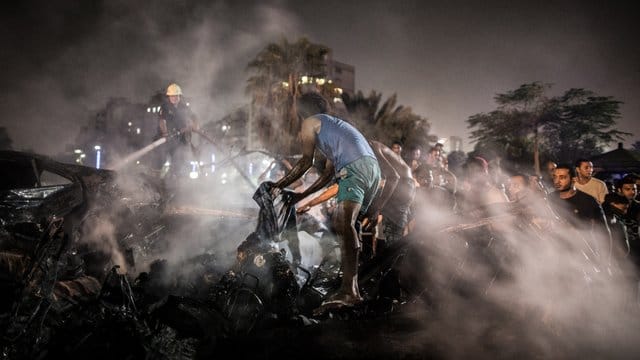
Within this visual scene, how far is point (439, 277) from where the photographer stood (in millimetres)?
3799

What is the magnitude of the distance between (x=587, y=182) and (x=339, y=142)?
507 cm

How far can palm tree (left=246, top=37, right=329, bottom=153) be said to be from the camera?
24.2 m

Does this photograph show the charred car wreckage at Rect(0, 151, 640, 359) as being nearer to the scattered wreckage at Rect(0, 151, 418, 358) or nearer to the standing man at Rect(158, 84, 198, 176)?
the scattered wreckage at Rect(0, 151, 418, 358)

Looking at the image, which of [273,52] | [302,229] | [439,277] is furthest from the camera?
[273,52]

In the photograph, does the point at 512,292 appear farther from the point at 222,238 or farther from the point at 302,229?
the point at 222,238

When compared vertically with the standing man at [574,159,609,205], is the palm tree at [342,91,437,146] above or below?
above

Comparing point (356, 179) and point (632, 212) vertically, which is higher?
point (356, 179)

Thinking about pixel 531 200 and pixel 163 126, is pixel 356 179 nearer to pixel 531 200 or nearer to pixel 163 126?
pixel 531 200

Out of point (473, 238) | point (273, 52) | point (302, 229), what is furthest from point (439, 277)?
point (273, 52)

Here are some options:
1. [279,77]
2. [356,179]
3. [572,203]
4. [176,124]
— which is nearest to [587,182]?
[572,203]

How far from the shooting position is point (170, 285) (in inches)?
137

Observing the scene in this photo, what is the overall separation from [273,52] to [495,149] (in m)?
24.9

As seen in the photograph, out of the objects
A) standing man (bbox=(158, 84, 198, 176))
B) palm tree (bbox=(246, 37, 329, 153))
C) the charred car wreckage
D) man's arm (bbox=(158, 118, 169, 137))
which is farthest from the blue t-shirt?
palm tree (bbox=(246, 37, 329, 153))

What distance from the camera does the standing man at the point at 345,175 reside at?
126 inches
